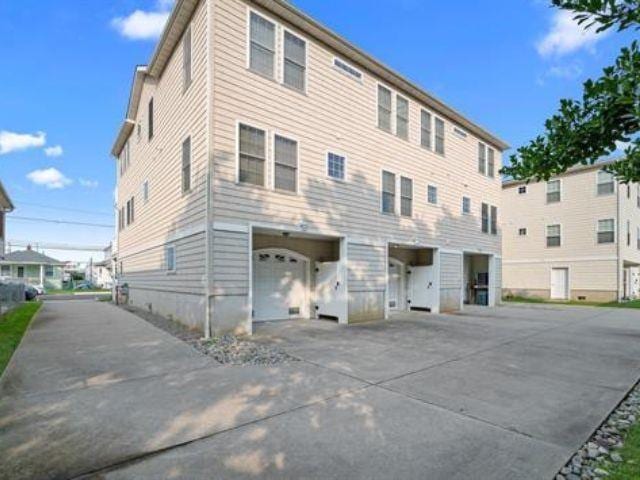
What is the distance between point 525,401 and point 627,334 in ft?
26.5

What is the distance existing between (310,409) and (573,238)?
24.9 m

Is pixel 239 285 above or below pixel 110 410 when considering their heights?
above

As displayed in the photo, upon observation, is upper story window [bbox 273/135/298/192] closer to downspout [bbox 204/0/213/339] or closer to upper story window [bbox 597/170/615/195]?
downspout [bbox 204/0/213/339]

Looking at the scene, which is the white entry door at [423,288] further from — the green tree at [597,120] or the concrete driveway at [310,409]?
the green tree at [597,120]

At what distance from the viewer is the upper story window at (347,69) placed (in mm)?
11555

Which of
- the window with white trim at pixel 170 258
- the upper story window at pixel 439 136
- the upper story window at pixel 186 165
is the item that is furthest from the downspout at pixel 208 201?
the upper story window at pixel 439 136

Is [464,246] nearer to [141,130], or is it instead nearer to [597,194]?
[597,194]

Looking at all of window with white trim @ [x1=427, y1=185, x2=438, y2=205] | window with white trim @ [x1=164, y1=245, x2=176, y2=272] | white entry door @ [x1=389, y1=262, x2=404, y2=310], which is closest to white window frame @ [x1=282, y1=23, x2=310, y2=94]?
window with white trim @ [x1=164, y1=245, x2=176, y2=272]

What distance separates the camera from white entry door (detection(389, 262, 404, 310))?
15734 millimetres

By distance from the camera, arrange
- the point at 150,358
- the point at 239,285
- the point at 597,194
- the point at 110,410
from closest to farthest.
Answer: the point at 110,410 → the point at 150,358 → the point at 239,285 → the point at 597,194

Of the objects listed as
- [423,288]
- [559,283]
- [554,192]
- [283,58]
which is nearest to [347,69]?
[283,58]

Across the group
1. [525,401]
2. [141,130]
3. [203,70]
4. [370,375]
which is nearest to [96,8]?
[141,130]

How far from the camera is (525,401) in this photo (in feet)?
15.5

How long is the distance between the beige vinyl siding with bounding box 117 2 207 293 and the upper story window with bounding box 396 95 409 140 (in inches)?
290
